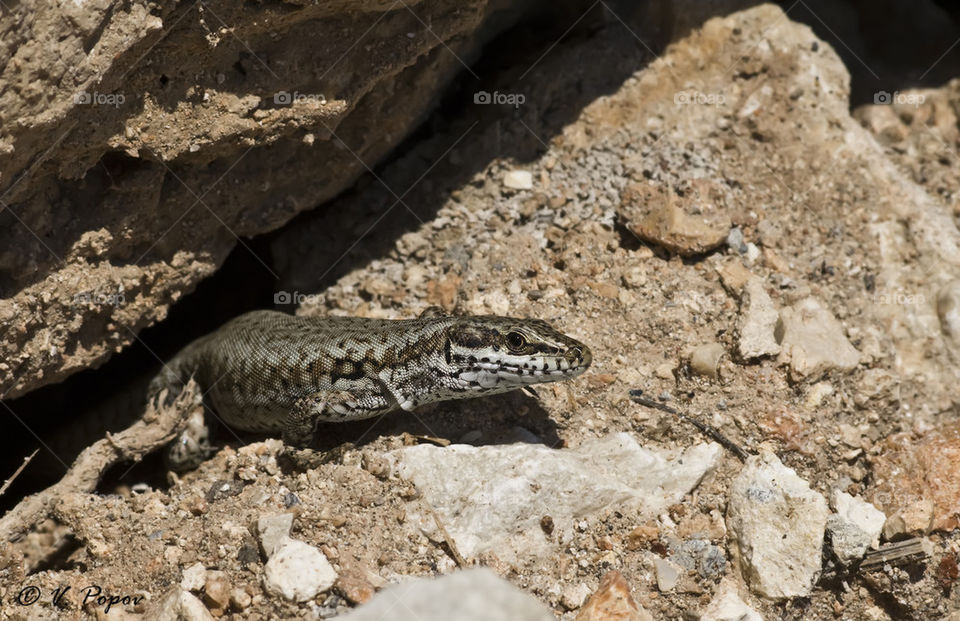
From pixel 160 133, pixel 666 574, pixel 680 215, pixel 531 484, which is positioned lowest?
pixel 666 574

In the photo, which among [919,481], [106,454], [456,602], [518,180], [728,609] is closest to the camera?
[456,602]

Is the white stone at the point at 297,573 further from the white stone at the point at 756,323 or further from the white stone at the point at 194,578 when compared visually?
the white stone at the point at 756,323

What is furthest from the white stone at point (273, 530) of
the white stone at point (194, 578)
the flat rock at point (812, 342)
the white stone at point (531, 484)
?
the flat rock at point (812, 342)

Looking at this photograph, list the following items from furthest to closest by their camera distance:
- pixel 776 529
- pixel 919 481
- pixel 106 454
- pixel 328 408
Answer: pixel 106 454
pixel 328 408
pixel 919 481
pixel 776 529

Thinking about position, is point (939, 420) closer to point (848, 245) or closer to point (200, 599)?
point (848, 245)

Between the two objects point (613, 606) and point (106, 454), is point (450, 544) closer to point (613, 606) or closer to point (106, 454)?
point (613, 606)

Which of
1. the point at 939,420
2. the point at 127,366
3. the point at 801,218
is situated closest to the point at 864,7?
the point at 801,218

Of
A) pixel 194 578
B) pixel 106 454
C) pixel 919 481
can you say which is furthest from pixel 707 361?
pixel 106 454
